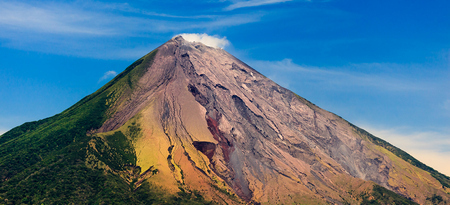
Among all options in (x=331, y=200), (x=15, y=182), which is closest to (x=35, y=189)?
(x=15, y=182)

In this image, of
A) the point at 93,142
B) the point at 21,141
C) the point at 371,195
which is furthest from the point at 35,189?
the point at 371,195

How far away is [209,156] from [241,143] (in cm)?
2503

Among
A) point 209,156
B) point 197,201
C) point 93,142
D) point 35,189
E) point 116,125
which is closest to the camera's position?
point 35,189

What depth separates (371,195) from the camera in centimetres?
18438

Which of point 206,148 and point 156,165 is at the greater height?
point 156,165

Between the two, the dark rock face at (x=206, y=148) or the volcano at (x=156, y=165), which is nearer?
the volcano at (x=156, y=165)

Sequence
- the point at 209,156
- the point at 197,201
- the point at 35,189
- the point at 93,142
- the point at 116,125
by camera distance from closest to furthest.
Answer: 1. the point at 35,189
2. the point at 197,201
3. the point at 93,142
4. the point at 209,156
5. the point at 116,125

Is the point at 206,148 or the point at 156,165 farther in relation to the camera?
the point at 206,148

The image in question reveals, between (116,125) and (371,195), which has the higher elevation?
(116,125)

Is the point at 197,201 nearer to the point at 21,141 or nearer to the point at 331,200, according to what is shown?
the point at 331,200

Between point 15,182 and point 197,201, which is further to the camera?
point 197,201

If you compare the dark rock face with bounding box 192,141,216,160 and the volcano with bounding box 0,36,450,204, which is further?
the dark rock face with bounding box 192,141,216,160

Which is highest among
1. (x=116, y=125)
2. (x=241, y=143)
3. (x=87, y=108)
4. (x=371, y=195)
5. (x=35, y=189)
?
(x=87, y=108)

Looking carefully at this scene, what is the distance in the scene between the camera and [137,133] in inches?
6954
